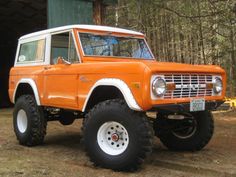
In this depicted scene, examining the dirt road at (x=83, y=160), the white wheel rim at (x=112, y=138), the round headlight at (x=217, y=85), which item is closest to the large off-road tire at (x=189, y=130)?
the dirt road at (x=83, y=160)

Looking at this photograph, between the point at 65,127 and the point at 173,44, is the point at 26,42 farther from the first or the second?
the point at 173,44

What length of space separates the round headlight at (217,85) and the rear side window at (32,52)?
3.02 meters

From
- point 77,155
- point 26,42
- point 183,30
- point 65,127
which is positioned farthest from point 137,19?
point 77,155

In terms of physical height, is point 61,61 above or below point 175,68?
above

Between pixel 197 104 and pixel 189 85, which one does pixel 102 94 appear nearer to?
pixel 189 85

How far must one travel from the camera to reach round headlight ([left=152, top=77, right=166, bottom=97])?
5.50m

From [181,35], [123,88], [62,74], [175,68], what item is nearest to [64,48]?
[62,74]

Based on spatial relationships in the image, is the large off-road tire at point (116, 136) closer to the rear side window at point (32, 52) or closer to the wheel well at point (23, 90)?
the rear side window at point (32, 52)

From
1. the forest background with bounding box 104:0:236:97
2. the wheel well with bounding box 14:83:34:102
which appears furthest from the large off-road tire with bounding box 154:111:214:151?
the forest background with bounding box 104:0:236:97

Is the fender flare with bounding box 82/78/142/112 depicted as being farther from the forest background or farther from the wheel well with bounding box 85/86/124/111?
the forest background

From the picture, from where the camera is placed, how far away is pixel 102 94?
6320mm

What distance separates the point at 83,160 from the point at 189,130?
1854 mm

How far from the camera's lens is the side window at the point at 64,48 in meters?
6.91

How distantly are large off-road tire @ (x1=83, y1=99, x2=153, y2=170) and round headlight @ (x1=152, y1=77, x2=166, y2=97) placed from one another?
0.35m
